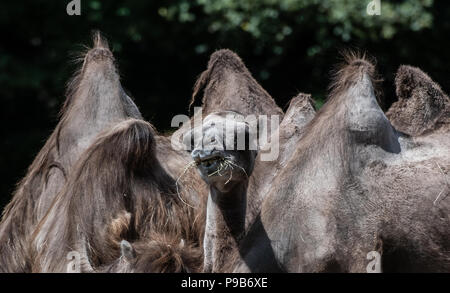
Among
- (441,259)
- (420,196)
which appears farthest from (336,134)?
(441,259)

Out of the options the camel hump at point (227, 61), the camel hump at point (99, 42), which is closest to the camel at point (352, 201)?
the camel hump at point (227, 61)

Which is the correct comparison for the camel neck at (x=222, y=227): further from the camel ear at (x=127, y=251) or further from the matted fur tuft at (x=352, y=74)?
the matted fur tuft at (x=352, y=74)

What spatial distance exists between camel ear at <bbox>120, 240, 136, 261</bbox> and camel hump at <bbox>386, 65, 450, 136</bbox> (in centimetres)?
110

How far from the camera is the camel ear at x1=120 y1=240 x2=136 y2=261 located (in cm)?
289

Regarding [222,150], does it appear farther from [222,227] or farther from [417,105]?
[417,105]

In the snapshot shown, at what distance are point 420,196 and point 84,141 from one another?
5.72 ft

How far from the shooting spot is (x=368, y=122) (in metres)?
2.74

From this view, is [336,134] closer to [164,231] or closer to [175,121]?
[164,231]

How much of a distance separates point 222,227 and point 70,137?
1274 millimetres

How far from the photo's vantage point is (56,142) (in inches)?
155

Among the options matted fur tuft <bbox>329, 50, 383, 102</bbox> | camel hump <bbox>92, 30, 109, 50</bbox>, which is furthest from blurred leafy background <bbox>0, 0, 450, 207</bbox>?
matted fur tuft <bbox>329, 50, 383, 102</bbox>

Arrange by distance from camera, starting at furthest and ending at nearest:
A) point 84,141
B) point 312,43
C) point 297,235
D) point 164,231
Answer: point 312,43 → point 84,141 → point 164,231 → point 297,235

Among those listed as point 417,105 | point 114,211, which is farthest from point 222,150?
point 417,105

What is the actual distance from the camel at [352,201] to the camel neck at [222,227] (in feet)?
0.06
